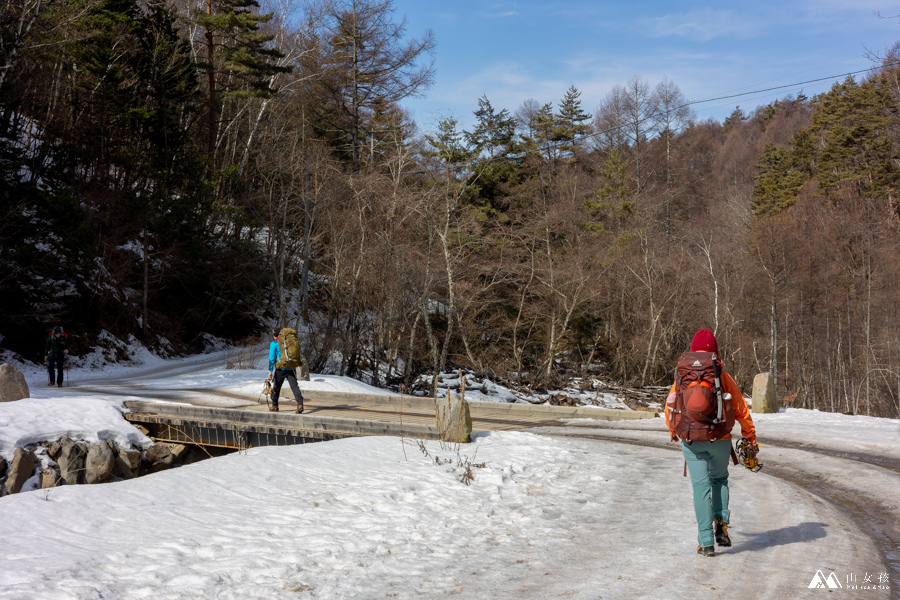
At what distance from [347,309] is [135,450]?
525 inches

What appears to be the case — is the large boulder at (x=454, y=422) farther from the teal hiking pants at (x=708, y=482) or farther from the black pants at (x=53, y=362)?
the black pants at (x=53, y=362)

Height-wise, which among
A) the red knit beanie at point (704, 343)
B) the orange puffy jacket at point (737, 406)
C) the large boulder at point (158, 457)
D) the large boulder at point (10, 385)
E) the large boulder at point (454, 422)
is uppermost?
the red knit beanie at point (704, 343)

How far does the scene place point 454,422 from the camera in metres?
10.4

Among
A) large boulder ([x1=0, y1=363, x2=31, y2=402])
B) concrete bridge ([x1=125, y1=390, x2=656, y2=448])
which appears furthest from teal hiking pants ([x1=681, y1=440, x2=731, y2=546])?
large boulder ([x1=0, y1=363, x2=31, y2=402])

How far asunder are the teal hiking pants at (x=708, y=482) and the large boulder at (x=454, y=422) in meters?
5.20

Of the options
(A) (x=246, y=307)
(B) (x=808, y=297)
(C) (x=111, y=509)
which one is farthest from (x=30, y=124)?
(B) (x=808, y=297)

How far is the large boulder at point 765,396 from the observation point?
1544cm

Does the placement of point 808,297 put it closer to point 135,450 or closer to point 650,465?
point 650,465

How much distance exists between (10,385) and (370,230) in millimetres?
14994

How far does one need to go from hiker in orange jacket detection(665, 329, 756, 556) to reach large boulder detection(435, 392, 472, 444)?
5.09 m

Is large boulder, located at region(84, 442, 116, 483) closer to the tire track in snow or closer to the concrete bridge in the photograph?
the concrete bridge

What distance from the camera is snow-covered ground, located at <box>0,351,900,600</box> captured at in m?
4.73

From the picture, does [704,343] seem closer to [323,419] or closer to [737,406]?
[737,406]

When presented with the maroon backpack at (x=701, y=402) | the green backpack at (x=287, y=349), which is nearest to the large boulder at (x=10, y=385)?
the green backpack at (x=287, y=349)
